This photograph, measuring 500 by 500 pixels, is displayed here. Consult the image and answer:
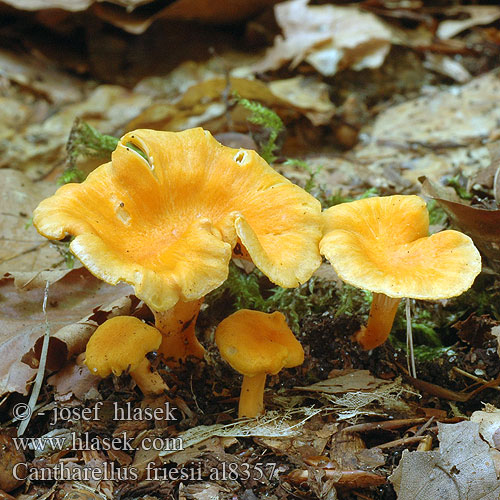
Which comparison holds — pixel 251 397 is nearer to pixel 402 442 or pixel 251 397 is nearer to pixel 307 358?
pixel 307 358

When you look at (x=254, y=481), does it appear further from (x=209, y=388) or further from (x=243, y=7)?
(x=243, y=7)

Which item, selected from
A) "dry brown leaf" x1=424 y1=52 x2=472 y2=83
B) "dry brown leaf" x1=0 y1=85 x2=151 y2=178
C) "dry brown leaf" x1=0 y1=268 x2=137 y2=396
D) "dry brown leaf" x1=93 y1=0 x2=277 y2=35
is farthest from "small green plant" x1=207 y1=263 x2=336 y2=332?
"dry brown leaf" x1=93 y1=0 x2=277 y2=35

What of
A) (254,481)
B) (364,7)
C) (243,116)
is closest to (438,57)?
(364,7)

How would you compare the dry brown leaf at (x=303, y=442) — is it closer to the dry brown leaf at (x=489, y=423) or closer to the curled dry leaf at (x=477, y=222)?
the dry brown leaf at (x=489, y=423)

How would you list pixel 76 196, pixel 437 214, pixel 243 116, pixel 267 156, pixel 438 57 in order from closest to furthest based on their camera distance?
pixel 76 196 → pixel 437 214 → pixel 267 156 → pixel 243 116 → pixel 438 57

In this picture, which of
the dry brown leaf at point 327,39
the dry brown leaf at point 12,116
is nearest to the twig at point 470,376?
the dry brown leaf at point 327,39

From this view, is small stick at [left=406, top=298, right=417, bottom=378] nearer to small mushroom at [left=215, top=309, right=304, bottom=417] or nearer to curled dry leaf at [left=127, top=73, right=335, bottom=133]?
small mushroom at [left=215, top=309, right=304, bottom=417]

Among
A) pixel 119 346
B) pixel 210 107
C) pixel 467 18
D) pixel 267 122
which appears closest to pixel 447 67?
pixel 467 18
